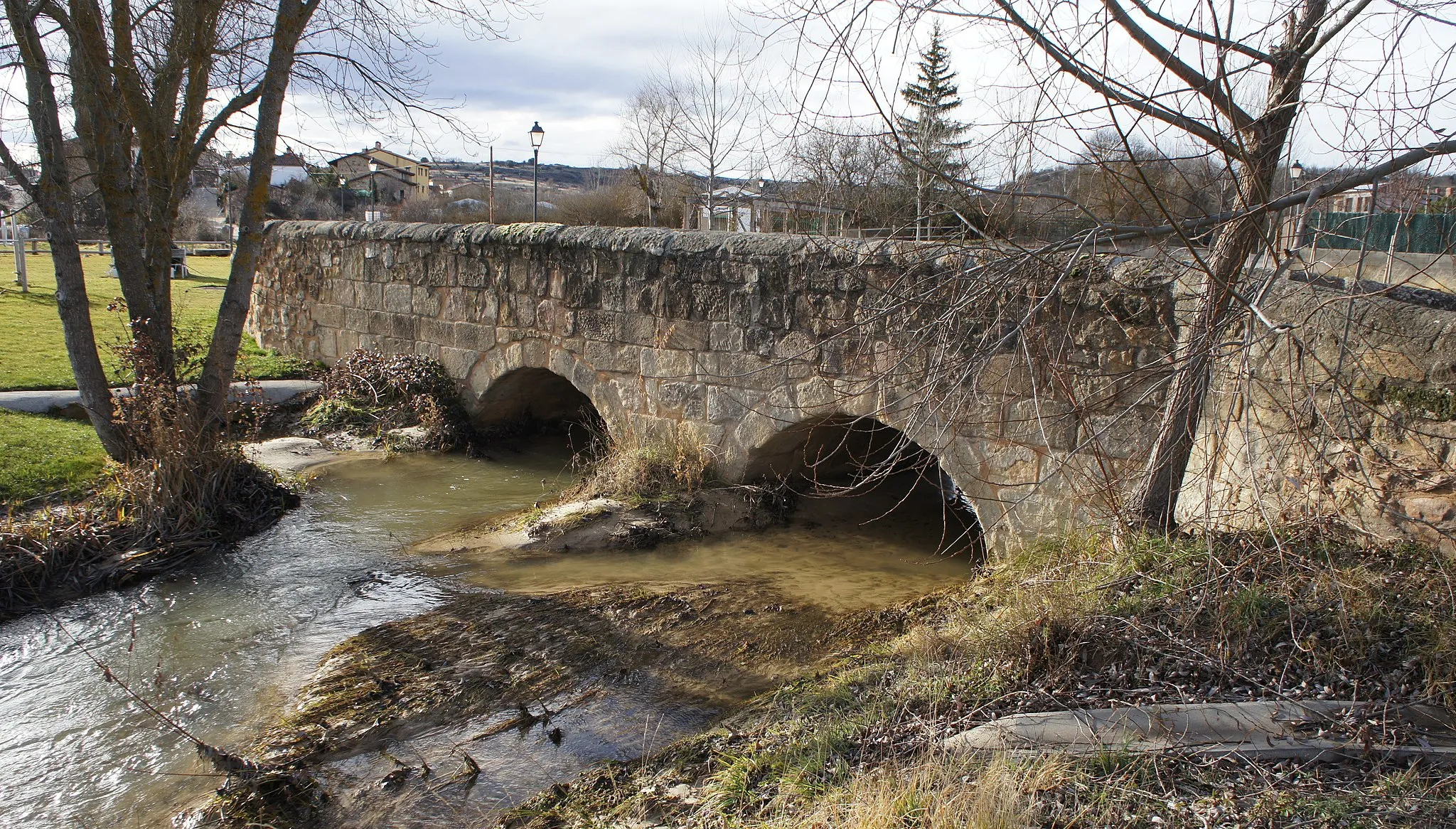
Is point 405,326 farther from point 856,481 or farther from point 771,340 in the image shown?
point 856,481

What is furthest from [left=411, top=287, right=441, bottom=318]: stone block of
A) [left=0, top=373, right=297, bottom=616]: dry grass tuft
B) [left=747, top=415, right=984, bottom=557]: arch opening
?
[left=747, top=415, right=984, bottom=557]: arch opening

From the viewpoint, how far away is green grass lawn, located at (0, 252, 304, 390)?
8578mm

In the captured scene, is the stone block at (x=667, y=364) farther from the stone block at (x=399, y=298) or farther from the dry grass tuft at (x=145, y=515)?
the stone block at (x=399, y=298)

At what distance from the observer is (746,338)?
264 inches

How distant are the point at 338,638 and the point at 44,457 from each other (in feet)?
11.0

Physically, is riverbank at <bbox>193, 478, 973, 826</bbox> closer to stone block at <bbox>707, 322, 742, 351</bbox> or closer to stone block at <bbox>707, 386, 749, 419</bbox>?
stone block at <bbox>707, 386, 749, 419</bbox>

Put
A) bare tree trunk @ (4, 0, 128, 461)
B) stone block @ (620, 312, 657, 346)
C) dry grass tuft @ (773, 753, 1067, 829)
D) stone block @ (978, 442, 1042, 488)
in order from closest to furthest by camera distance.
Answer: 1. dry grass tuft @ (773, 753, 1067, 829)
2. stone block @ (978, 442, 1042, 488)
3. bare tree trunk @ (4, 0, 128, 461)
4. stone block @ (620, 312, 657, 346)

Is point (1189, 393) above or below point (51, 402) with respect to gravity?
above

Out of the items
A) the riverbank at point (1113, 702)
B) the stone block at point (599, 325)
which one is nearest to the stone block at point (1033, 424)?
the riverbank at point (1113, 702)

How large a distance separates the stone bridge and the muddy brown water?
963 millimetres

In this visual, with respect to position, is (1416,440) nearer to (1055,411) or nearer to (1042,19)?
(1055,411)

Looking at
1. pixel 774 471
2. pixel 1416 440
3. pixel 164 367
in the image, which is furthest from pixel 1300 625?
pixel 164 367

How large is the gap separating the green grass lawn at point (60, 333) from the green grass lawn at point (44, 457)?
0.53 meters

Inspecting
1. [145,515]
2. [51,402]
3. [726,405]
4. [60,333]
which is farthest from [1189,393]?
[60,333]
